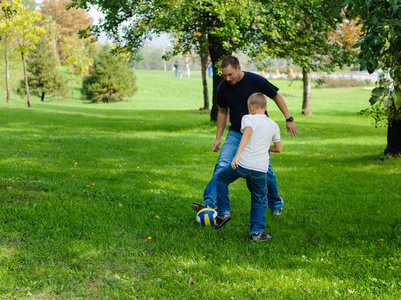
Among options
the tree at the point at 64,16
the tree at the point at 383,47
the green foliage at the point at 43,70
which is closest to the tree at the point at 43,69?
the green foliage at the point at 43,70

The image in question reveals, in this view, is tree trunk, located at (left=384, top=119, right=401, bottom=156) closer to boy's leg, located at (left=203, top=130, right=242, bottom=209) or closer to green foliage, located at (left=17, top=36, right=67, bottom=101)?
boy's leg, located at (left=203, top=130, right=242, bottom=209)

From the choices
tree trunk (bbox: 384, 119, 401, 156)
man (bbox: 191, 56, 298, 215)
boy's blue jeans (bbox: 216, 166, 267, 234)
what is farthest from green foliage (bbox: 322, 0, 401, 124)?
tree trunk (bbox: 384, 119, 401, 156)

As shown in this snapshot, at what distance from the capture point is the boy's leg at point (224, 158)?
5.07 m

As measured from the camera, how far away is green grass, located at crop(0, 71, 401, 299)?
3.64 metres

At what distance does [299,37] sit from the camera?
52.9 feet

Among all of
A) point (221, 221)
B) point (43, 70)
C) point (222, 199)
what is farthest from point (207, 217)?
point (43, 70)

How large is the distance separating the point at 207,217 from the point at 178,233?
42cm

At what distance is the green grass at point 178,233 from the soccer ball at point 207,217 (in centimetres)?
11

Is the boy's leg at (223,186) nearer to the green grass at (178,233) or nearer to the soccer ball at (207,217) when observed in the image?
the soccer ball at (207,217)

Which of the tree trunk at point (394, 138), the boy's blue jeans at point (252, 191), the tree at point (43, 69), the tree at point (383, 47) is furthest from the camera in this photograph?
the tree at point (43, 69)

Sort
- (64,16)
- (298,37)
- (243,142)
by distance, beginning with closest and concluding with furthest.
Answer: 1. (243,142)
2. (298,37)
3. (64,16)

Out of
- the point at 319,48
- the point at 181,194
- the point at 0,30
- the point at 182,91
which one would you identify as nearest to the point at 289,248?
the point at 181,194

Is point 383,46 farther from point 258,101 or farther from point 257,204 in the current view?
point 257,204

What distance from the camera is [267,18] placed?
14.6 meters
